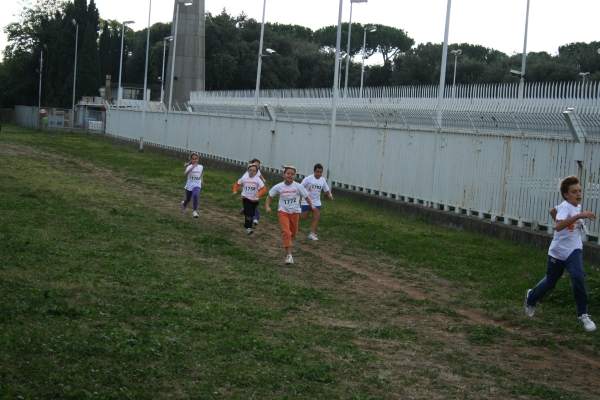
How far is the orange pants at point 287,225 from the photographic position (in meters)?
13.2

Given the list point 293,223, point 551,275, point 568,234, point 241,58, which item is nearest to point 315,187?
point 293,223

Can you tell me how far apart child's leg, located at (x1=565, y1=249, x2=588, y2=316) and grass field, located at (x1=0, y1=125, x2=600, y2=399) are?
0.96 ft

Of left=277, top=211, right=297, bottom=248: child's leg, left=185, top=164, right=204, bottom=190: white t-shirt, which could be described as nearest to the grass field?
left=277, top=211, right=297, bottom=248: child's leg

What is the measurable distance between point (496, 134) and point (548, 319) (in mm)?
8709

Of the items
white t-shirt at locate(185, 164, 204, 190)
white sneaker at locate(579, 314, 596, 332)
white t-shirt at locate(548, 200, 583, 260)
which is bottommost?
white sneaker at locate(579, 314, 596, 332)

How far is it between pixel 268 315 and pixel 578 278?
137 inches

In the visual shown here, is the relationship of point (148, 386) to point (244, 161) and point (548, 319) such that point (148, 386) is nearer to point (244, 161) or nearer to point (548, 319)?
point (548, 319)

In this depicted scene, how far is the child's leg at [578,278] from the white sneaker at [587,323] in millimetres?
60

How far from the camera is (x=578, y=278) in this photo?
9094 mm

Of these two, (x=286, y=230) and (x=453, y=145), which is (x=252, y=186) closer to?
(x=286, y=230)

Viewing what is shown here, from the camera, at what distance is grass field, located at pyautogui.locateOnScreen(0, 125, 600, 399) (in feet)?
21.3

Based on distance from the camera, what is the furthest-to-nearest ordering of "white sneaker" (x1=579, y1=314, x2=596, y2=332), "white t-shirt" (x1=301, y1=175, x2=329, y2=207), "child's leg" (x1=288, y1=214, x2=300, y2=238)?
"white t-shirt" (x1=301, y1=175, x2=329, y2=207) < "child's leg" (x1=288, y1=214, x2=300, y2=238) < "white sneaker" (x1=579, y1=314, x2=596, y2=332)

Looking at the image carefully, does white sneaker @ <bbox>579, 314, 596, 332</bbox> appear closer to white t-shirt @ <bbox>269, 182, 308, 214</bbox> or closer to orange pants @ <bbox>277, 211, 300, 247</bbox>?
orange pants @ <bbox>277, 211, 300, 247</bbox>

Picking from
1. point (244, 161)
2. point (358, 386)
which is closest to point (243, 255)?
point (358, 386)
